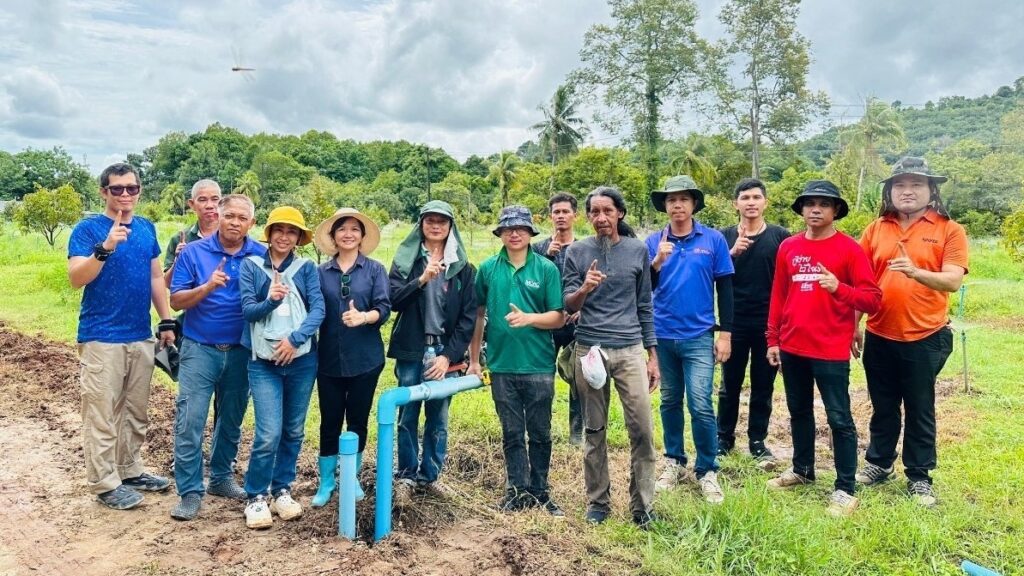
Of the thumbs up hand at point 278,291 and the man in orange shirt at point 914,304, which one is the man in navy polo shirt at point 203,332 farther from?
the man in orange shirt at point 914,304

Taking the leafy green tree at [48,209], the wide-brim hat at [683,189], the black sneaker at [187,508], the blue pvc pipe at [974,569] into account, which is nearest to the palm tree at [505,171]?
the leafy green tree at [48,209]

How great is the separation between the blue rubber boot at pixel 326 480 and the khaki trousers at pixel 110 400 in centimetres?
126

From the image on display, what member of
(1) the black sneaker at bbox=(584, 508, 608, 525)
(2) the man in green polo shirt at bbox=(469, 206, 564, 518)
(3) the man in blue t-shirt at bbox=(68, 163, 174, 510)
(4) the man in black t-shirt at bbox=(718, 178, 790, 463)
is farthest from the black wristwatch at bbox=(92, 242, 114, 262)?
(4) the man in black t-shirt at bbox=(718, 178, 790, 463)

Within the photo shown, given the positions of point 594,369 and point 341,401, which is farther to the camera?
point 341,401

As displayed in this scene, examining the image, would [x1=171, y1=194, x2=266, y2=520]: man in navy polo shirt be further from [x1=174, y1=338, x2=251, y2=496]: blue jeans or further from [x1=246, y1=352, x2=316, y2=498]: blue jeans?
[x1=246, y1=352, x2=316, y2=498]: blue jeans

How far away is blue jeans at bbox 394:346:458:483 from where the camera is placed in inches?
152

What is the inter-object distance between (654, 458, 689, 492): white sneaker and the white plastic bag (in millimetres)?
1060

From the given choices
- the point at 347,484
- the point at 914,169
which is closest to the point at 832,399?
the point at 914,169

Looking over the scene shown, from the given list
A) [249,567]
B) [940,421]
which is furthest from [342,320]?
[940,421]

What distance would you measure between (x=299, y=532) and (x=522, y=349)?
1571mm

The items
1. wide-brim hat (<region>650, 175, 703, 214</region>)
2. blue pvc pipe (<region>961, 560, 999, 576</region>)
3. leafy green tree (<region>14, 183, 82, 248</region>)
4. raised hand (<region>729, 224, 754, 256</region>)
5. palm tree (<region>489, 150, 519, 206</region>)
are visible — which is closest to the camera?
blue pvc pipe (<region>961, 560, 999, 576</region>)

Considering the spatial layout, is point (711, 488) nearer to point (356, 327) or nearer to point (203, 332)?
point (356, 327)

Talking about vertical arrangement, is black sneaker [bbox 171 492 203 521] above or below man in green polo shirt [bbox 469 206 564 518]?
below

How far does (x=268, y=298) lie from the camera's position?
3402mm
